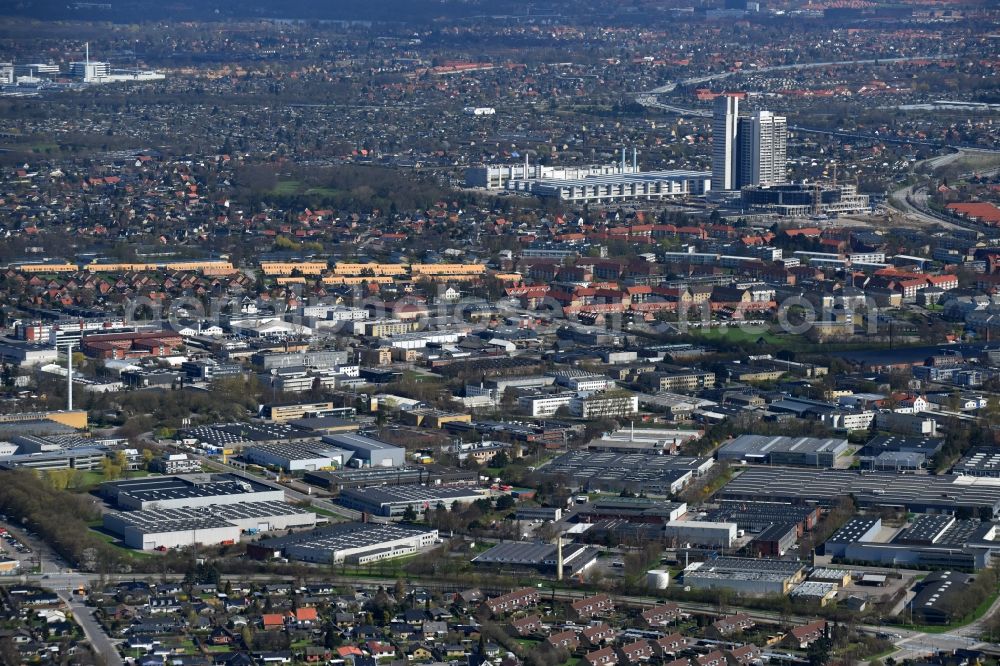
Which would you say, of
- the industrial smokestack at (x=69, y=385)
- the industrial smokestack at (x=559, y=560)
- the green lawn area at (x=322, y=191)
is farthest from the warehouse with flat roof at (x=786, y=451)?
the green lawn area at (x=322, y=191)

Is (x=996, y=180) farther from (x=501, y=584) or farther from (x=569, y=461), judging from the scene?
(x=501, y=584)

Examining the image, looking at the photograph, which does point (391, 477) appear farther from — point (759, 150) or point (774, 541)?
point (759, 150)

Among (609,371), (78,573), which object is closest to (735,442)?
(609,371)

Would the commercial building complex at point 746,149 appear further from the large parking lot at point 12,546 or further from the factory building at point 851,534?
the large parking lot at point 12,546

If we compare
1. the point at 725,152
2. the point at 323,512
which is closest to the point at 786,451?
the point at 323,512

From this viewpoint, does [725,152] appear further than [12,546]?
Yes

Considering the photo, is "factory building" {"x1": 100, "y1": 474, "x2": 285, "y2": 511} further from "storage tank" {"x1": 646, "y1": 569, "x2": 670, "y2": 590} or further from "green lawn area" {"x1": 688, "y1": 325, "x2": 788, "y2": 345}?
"green lawn area" {"x1": 688, "y1": 325, "x2": 788, "y2": 345}
